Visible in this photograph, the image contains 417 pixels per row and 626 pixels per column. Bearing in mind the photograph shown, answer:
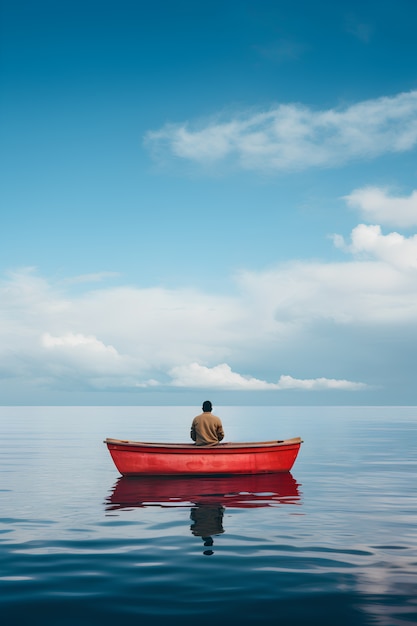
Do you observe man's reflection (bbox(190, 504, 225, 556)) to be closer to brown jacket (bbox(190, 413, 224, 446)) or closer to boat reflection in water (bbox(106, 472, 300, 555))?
boat reflection in water (bbox(106, 472, 300, 555))

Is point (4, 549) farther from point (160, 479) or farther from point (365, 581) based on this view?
A: point (160, 479)

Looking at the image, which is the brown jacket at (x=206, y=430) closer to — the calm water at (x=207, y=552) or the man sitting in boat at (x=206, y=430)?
the man sitting in boat at (x=206, y=430)

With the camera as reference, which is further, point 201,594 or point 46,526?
point 46,526

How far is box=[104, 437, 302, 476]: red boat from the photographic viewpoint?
76.0 feet

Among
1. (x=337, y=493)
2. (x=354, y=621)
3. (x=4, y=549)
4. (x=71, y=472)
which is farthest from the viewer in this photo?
(x=71, y=472)

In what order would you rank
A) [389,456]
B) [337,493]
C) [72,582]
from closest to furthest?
[72,582] → [337,493] → [389,456]

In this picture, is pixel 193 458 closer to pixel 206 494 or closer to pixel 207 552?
pixel 206 494

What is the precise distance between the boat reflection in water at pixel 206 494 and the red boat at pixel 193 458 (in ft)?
1.19

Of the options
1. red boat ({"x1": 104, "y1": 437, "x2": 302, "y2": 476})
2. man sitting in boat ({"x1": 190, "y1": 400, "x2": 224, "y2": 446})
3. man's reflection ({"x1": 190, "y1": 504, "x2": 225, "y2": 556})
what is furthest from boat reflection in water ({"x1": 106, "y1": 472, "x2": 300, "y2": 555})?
man sitting in boat ({"x1": 190, "y1": 400, "x2": 224, "y2": 446})

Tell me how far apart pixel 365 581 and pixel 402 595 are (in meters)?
0.90

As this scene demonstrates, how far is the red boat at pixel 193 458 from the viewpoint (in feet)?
76.0

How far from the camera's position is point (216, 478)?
23.8 m

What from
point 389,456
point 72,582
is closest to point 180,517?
point 72,582

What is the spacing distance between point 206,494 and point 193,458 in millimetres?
2843
